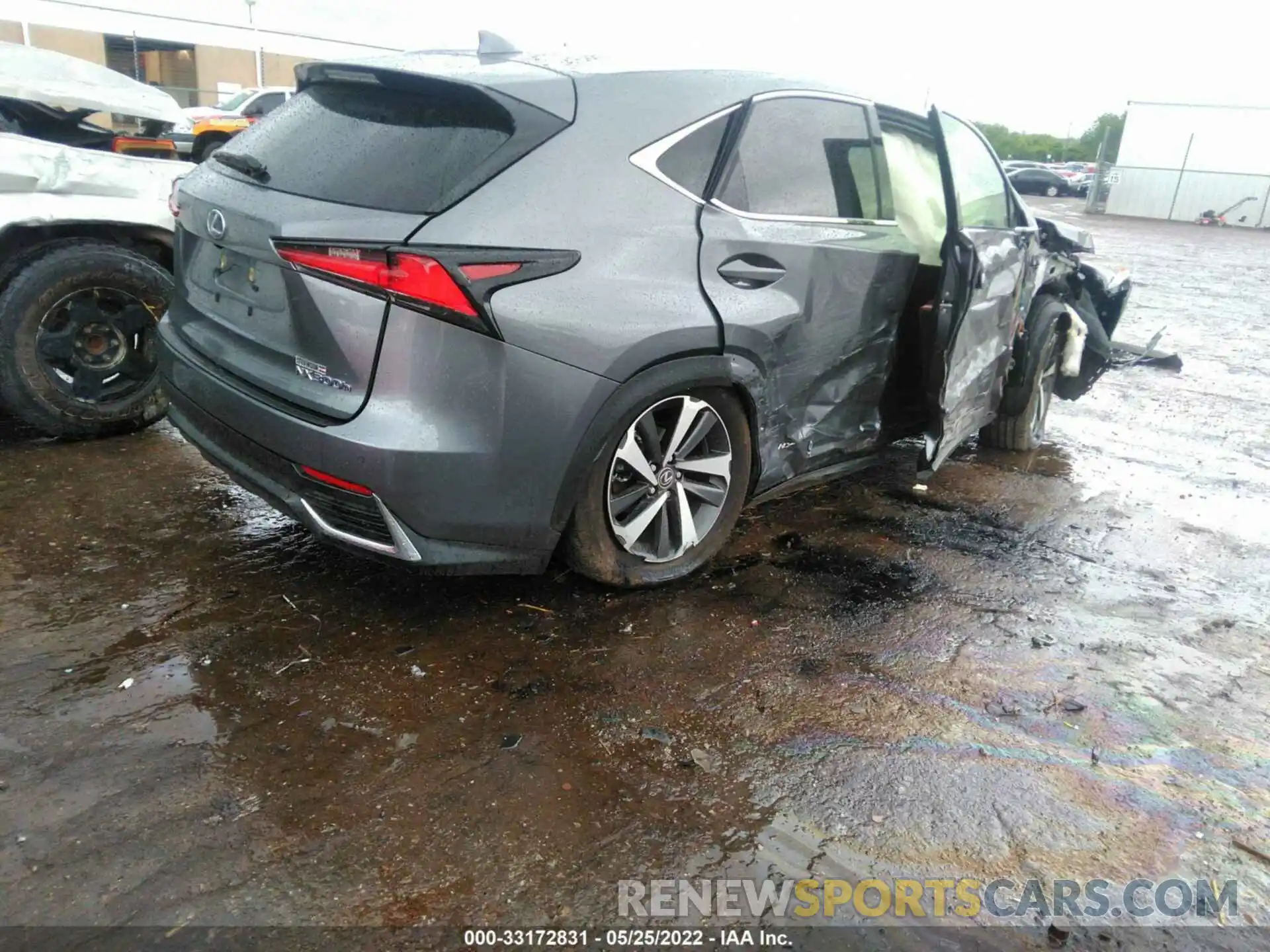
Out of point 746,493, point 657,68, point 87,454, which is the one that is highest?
point 657,68

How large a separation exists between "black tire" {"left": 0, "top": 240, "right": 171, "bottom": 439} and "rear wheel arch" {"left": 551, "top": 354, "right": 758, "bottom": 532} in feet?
8.06

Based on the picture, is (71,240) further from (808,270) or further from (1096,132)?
(1096,132)

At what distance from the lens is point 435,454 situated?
8.30 ft

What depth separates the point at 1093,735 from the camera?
2723 millimetres

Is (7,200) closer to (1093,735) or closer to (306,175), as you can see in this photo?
(306,175)

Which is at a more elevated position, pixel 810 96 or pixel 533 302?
pixel 810 96

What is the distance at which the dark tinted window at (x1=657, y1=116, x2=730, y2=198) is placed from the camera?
2.90m

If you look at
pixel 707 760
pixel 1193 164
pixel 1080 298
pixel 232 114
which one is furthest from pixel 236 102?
pixel 1193 164

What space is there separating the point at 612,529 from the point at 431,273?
3.48 feet

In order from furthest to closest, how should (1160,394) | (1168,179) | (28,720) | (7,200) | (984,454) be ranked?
(1168,179)
(1160,394)
(984,454)
(7,200)
(28,720)

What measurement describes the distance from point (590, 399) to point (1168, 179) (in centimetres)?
3259

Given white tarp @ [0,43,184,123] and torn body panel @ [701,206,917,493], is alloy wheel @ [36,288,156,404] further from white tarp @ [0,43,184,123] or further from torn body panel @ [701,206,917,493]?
torn body panel @ [701,206,917,493]

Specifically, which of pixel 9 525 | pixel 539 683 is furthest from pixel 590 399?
pixel 9 525

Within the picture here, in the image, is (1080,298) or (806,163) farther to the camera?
(1080,298)
